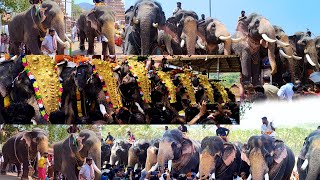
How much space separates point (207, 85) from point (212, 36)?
24.4 inches

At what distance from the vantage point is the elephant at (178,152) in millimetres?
6660

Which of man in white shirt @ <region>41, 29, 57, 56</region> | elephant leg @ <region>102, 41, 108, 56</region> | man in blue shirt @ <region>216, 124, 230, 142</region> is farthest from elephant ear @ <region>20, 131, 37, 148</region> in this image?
man in blue shirt @ <region>216, 124, 230, 142</region>

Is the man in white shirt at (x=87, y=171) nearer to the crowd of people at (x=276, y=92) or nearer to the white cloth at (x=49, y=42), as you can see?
the white cloth at (x=49, y=42)

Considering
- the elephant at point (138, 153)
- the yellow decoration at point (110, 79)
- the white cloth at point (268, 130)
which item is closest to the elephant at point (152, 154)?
the elephant at point (138, 153)

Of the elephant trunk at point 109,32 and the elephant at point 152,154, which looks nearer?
the elephant at point 152,154

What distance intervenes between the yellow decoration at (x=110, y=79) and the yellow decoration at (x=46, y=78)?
1.26 feet

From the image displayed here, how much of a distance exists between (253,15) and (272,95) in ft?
2.78

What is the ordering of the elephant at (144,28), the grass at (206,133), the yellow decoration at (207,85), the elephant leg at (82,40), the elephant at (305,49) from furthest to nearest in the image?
the elephant at (305,49), the elephant at (144,28), the elephant leg at (82,40), the yellow decoration at (207,85), the grass at (206,133)

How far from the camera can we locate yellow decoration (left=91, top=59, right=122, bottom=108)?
6680 mm

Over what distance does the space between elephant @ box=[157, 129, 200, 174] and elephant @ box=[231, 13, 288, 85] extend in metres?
0.99

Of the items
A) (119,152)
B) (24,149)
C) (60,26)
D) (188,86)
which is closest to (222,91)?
(188,86)

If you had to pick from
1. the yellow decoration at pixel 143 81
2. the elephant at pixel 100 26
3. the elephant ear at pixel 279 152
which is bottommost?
the elephant ear at pixel 279 152

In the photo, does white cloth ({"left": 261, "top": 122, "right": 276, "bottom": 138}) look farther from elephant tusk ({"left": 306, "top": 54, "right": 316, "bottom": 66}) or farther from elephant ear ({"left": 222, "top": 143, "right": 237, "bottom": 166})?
elephant tusk ({"left": 306, "top": 54, "right": 316, "bottom": 66})

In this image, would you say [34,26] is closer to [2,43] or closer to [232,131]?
[2,43]
